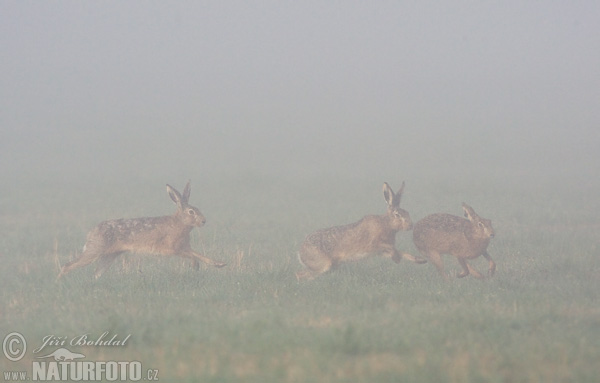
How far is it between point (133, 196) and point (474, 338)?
59.8 ft

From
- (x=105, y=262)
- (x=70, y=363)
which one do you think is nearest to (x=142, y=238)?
(x=105, y=262)

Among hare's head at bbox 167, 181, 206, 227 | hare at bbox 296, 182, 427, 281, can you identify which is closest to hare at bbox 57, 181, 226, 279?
hare's head at bbox 167, 181, 206, 227

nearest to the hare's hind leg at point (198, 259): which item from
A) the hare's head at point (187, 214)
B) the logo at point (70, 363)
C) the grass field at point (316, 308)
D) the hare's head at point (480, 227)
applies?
the grass field at point (316, 308)

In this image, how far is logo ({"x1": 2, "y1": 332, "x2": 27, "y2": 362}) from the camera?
21.6 feet

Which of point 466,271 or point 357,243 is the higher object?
point 357,243

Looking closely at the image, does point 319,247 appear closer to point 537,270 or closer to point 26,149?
point 537,270

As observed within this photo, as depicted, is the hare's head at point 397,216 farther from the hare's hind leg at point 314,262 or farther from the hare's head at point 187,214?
the hare's head at point 187,214

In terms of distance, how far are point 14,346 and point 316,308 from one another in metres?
3.25

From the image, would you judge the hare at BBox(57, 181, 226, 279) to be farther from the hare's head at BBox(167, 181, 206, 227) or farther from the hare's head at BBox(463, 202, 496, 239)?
the hare's head at BBox(463, 202, 496, 239)

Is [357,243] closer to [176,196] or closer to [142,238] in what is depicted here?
[176,196]

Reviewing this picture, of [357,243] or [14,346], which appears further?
[357,243]

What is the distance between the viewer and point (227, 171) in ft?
104

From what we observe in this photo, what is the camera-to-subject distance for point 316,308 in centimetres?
820

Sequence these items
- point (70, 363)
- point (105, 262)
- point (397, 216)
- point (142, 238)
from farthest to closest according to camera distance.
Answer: point (105, 262) → point (142, 238) → point (397, 216) → point (70, 363)
